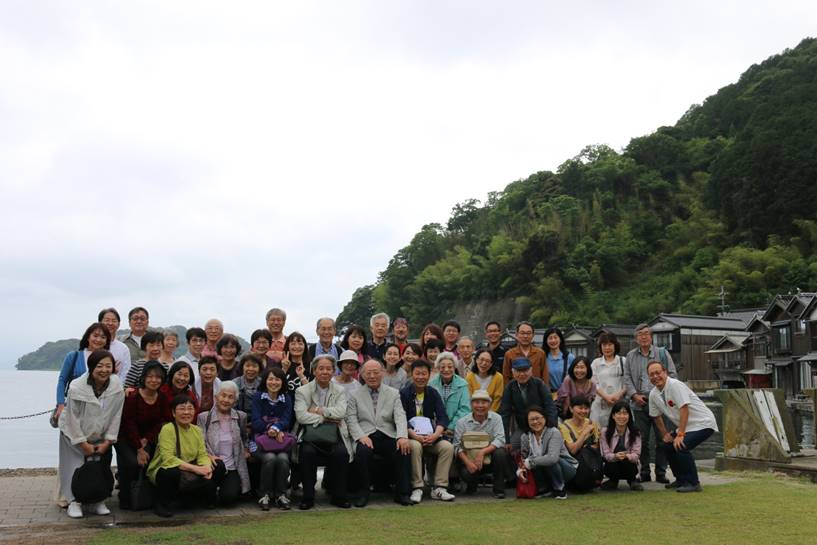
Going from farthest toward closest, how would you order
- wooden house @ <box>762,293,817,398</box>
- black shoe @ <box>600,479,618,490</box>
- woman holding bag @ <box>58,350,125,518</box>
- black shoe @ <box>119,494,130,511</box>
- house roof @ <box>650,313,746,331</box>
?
house roof @ <box>650,313,746,331</box> < wooden house @ <box>762,293,817,398</box> < black shoe @ <box>600,479,618,490</box> < black shoe @ <box>119,494,130,511</box> < woman holding bag @ <box>58,350,125,518</box>

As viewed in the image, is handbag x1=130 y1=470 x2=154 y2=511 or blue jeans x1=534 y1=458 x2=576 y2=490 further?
blue jeans x1=534 y1=458 x2=576 y2=490

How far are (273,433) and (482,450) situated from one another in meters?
2.19

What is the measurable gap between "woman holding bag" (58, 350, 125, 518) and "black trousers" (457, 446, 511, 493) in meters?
3.51

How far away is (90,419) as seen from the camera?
6.59 m

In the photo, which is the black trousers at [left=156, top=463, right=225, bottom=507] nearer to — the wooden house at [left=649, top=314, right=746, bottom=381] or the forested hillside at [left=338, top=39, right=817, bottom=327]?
the wooden house at [left=649, top=314, right=746, bottom=381]

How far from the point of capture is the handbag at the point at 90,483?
6.44 metres

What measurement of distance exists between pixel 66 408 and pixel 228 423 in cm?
146

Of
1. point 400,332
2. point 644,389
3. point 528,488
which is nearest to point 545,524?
point 528,488

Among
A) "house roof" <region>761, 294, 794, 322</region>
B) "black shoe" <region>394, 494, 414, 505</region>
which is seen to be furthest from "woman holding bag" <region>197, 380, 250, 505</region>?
"house roof" <region>761, 294, 794, 322</region>

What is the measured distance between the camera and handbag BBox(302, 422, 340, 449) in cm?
714

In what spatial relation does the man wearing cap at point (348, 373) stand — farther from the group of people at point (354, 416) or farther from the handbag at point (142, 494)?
the handbag at point (142, 494)

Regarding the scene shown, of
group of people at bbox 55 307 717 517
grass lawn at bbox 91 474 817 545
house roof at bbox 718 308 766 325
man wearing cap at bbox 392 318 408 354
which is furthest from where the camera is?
house roof at bbox 718 308 766 325

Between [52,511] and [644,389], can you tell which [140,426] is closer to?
[52,511]

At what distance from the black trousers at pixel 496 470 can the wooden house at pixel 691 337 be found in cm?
3204
